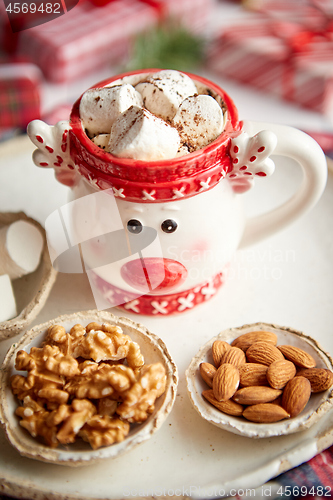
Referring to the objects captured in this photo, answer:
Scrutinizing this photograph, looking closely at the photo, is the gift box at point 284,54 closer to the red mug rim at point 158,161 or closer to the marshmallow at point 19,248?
the red mug rim at point 158,161

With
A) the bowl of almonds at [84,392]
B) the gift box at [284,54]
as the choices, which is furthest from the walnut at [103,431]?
the gift box at [284,54]

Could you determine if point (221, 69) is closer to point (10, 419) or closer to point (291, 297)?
point (291, 297)

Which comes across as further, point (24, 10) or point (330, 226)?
point (330, 226)

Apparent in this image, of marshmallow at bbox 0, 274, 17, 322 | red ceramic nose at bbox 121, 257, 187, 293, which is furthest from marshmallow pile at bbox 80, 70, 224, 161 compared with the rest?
marshmallow at bbox 0, 274, 17, 322

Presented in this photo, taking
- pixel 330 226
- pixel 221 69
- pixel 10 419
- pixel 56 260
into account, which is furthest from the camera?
pixel 221 69

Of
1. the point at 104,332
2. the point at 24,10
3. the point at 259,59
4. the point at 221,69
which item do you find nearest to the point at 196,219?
the point at 104,332

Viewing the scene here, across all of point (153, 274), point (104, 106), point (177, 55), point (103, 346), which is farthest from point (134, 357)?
point (177, 55)
